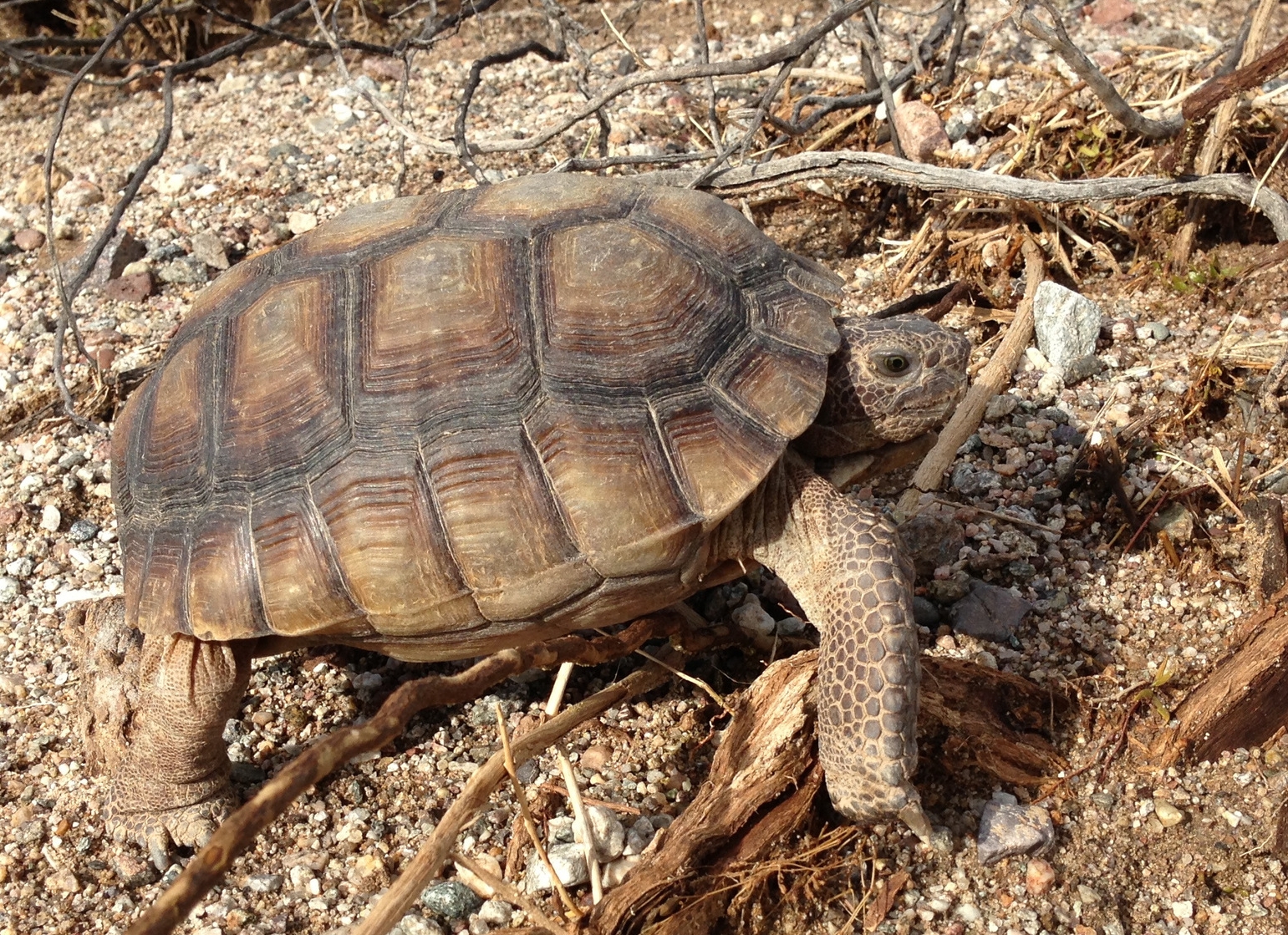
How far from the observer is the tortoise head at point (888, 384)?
316 centimetres

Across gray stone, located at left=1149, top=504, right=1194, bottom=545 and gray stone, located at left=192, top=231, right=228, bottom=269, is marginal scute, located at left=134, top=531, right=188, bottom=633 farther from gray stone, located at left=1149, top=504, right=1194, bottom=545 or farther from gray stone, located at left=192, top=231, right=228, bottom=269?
gray stone, located at left=1149, top=504, right=1194, bottom=545

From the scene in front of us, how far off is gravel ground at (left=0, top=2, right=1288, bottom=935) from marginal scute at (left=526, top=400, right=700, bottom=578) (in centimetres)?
74

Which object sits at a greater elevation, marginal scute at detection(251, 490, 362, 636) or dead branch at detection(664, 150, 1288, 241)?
dead branch at detection(664, 150, 1288, 241)

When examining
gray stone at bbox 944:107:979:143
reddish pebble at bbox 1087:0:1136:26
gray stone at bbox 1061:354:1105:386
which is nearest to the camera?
gray stone at bbox 1061:354:1105:386

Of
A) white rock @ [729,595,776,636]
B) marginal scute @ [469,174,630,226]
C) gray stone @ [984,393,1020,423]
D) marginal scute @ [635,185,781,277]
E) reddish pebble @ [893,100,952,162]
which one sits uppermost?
marginal scute @ [469,174,630,226]

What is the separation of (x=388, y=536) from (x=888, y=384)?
1.47 meters

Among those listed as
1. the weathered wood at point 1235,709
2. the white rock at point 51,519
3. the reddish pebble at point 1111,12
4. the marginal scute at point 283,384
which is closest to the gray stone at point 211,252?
the white rock at point 51,519

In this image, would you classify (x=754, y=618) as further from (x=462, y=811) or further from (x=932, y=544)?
(x=462, y=811)

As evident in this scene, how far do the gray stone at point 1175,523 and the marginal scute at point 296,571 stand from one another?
8.31ft

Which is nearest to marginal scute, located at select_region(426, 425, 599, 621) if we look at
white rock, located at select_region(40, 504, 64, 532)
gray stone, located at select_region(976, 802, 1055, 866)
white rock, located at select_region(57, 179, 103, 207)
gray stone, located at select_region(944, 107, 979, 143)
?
gray stone, located at select_region(976, 802, 1055, 866)

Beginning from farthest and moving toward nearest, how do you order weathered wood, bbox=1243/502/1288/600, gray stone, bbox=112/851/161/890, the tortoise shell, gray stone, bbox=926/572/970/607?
gray stone, bbox=926/572/970/607
weathered wood, bbox=1243/502/1288/600
gray stone, bbox=112/851/161/890
the tortoise shell

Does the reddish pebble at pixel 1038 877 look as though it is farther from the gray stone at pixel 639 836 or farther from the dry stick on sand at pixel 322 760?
the dry stick on sand at pixel 322 760

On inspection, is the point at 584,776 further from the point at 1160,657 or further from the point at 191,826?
the point at 1160,657

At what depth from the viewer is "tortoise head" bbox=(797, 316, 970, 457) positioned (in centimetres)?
316
